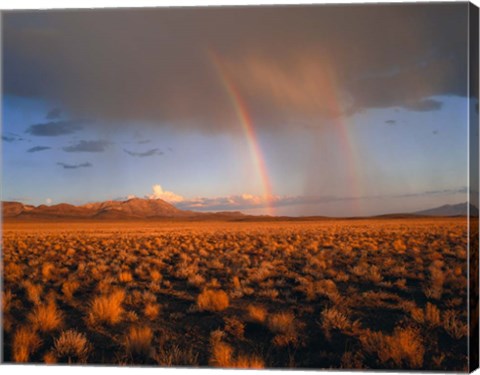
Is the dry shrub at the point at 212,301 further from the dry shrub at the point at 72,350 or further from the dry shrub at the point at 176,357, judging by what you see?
the dry shrub at the point at 72,350

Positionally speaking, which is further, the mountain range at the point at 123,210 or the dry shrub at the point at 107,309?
the mountain range at the point at 123,210

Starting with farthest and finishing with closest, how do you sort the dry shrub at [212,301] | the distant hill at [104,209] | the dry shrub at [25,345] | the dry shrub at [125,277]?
1. the dry shrub at [125,277]
2. the distant hill at [104,209]
3. the dry shrub at [212,301]
4. the dry shrub at [25,345]

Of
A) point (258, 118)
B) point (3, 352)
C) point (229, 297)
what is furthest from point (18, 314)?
point (258, 118)

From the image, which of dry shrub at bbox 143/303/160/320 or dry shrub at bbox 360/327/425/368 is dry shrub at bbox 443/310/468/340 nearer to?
dry shrub at bbox 360/327/425/368

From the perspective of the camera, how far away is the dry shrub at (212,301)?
7.62 m

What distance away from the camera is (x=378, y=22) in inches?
290

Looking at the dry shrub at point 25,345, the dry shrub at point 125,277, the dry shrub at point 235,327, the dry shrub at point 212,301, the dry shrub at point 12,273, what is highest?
the dry shrub at point 12,273

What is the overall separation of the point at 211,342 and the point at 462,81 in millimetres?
4775

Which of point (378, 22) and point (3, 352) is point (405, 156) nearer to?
point (378, 22)

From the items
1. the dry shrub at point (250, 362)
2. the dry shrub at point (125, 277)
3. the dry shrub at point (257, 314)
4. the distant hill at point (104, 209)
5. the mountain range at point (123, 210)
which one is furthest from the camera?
the dry shrub at point (125, 277)

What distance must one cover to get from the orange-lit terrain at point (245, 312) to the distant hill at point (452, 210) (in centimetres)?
19

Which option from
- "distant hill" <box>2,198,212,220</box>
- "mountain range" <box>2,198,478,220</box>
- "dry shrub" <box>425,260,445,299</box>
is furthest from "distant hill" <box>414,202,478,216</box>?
"distant hill" <box>2,198,212,220</box>

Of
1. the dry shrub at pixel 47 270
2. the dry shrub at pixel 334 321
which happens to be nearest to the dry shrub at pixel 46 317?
the dry shrub at pixel 47 270

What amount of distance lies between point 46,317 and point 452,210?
5945mm
